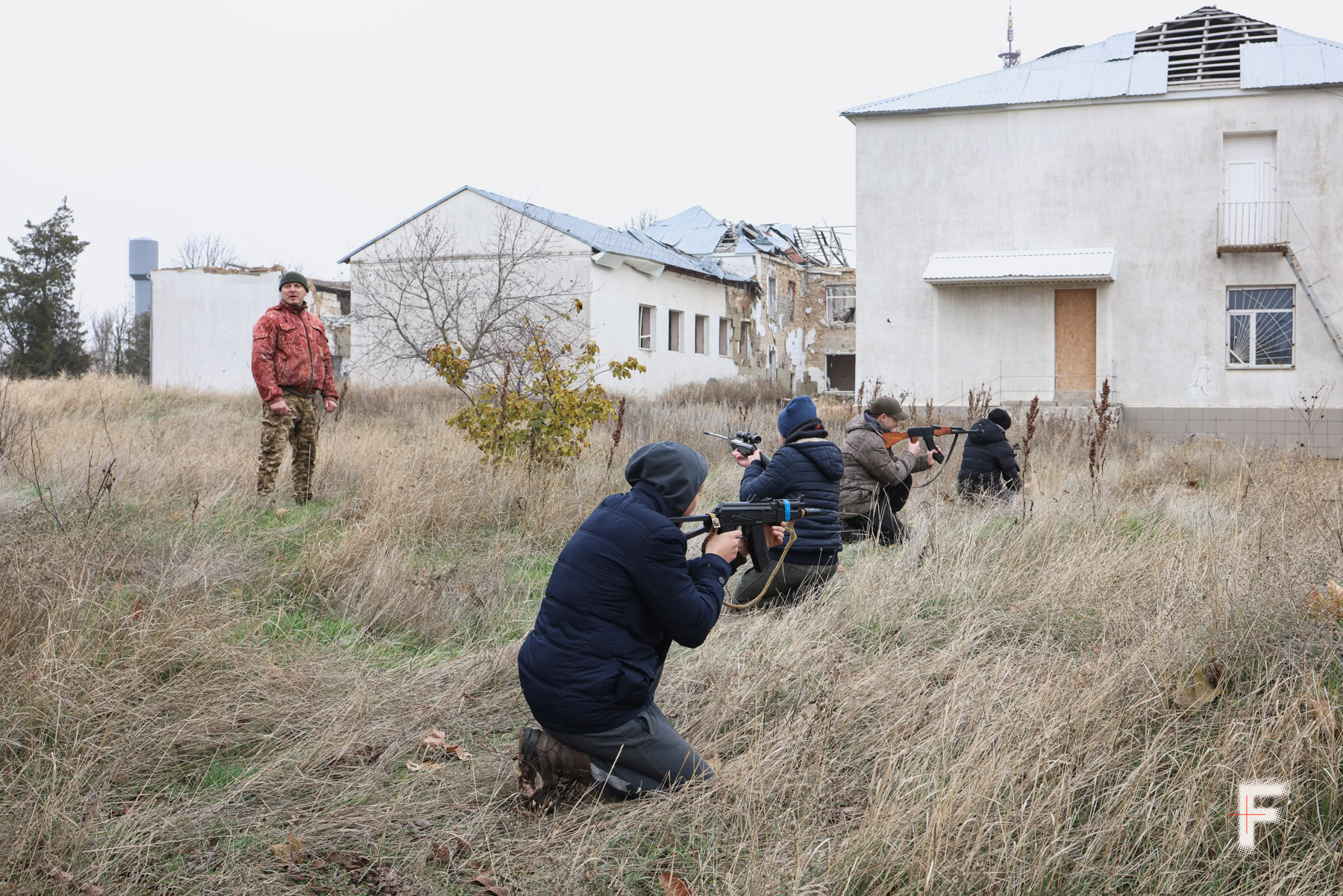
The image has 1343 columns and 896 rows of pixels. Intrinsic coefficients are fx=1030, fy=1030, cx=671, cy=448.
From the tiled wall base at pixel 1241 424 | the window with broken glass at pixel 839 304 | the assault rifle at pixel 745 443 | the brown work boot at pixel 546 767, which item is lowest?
the brown work boot at pixel 546 767

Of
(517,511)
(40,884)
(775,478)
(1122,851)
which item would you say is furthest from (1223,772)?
(517,511)

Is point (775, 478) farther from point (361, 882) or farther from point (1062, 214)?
point (1062, 214)

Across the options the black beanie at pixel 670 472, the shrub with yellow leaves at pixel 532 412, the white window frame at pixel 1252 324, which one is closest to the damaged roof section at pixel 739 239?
the white window frame at pixel 1252 324

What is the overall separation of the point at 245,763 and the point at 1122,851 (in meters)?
2.75

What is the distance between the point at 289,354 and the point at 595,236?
62.2 ft

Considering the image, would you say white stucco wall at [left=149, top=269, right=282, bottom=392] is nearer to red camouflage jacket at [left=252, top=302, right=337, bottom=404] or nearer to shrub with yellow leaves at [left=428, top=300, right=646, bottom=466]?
shrub with yellow leaves at [left=428, top=300, right=646, bottom=466]

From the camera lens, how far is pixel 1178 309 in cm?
1852

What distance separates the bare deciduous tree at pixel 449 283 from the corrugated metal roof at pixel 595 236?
0.26m

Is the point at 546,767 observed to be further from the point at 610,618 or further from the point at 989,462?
the point at 989,462

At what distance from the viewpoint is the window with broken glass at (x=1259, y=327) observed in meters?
18.2

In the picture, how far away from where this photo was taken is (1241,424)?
18.1 m

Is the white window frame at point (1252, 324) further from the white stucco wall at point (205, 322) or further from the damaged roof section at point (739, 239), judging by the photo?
the white stucco wall at point (205, 322)

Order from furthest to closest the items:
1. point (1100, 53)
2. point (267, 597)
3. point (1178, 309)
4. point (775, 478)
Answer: point (1100, 53) < point (1178, 309) < point (775, 478) < point (267, 597)

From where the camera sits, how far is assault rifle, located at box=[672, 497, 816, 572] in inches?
139
